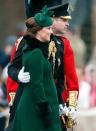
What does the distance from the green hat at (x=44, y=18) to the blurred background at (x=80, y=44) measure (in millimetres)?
2686

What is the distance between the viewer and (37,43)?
11.4m

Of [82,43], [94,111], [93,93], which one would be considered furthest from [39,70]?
[82,43]

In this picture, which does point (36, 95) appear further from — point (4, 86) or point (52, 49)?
point (4, 86)

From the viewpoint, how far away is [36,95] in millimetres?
11227

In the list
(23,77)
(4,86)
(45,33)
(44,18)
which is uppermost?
(44,18)

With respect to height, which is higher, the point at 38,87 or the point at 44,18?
the point at 44,18

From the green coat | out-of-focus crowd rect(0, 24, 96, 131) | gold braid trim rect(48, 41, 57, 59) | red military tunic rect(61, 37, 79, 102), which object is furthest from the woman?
out-of-focus crowd rect(0, 24, 96, 131)

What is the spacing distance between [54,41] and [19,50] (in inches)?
15.7

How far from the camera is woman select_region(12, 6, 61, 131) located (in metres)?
11.2

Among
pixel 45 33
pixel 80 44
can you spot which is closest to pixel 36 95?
pixel 45 33

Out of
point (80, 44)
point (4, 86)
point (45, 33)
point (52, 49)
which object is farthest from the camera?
point (80, 44)

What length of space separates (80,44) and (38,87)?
12082 mm

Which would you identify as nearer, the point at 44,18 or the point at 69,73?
the point at 44,18

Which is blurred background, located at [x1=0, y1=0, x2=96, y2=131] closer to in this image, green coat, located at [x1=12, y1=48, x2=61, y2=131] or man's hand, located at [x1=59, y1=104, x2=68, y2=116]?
man's hand, located at [x1=59, y1=104, x2=68, y2=116]
